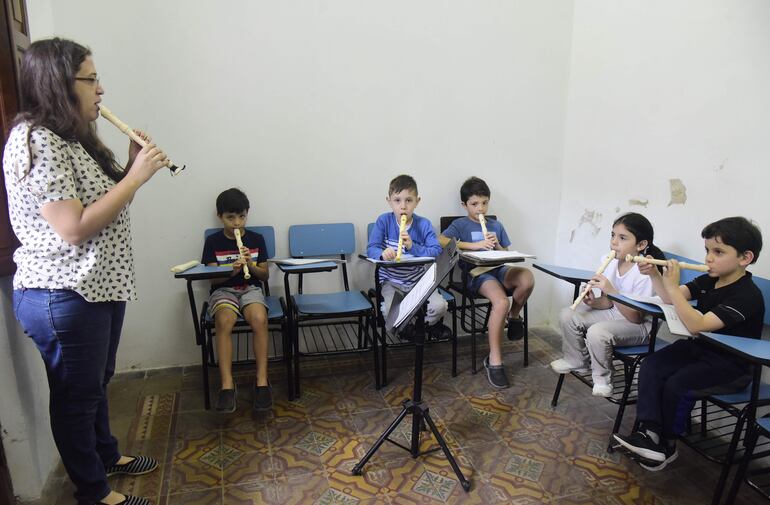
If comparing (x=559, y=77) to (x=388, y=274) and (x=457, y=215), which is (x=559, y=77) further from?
(x=388, y=274)

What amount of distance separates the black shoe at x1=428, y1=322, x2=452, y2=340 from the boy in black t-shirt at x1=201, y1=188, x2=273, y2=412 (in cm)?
100

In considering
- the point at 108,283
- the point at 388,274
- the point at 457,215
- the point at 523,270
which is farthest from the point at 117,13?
the point at 523,270

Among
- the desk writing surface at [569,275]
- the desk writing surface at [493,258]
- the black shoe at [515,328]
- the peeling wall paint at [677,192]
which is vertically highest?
the peeling wall paint at [677,192]

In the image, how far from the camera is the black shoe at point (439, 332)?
2.93 meters

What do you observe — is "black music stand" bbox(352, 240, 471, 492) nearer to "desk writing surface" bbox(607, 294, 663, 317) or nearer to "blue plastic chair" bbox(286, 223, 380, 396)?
"blue plastic chair" bbox(286, 223, 380, 396)

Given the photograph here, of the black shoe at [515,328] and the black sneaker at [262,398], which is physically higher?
the black shoe at [515,328]

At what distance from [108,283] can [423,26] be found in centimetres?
249

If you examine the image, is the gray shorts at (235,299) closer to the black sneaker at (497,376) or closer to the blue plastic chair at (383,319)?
the blue plastic chair at (383,319)

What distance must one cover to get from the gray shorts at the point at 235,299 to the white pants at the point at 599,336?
166 cm

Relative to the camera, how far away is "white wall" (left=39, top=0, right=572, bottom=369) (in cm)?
274

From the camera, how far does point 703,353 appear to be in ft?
6.39

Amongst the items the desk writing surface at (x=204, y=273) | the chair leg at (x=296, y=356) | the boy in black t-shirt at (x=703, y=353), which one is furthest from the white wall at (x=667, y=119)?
the desk writing surface at (x=204, y=273)

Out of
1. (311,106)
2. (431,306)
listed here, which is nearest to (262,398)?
(431,306)

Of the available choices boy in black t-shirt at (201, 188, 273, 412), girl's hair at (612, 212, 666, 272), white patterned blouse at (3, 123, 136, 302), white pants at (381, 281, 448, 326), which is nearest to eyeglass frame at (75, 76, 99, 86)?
white patterned blouse at (3, 123, 136, 302)
